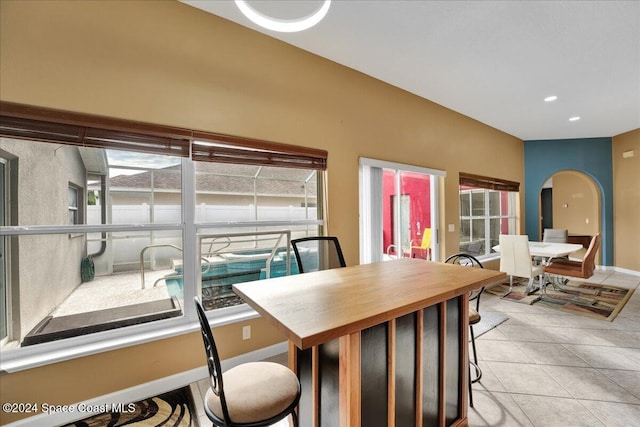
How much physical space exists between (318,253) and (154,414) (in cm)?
161

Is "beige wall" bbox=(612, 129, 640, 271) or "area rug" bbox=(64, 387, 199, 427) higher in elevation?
"beige wall" bbox=(612, 129, 640, 271)

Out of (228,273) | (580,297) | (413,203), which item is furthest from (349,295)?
(413,203)

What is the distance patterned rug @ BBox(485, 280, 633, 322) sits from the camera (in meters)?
3.51

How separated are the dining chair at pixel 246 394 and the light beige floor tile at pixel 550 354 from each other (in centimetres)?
240

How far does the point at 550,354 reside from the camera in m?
2.47

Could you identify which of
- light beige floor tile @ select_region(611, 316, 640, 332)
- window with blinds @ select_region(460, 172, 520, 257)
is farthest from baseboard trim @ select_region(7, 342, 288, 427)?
window with blinds @ select_region(460, 172, 520, 257)

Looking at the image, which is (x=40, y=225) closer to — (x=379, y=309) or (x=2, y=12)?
(x=2, y=12)

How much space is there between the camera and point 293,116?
2.56 m

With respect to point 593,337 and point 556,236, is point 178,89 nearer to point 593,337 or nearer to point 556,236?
point 593,337

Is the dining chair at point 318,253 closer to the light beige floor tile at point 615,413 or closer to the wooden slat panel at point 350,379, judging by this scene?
the wooden slat panel at point 350,379

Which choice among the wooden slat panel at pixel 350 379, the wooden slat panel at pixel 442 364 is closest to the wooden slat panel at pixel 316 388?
the wooden slat panel at pixel 350 379

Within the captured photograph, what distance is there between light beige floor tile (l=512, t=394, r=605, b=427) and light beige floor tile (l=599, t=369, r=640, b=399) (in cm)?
53

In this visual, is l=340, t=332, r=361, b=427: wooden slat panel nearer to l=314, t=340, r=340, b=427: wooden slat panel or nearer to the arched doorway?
l=314, t=340, r=340, b=427: wooden slat panel

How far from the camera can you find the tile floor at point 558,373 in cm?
174
